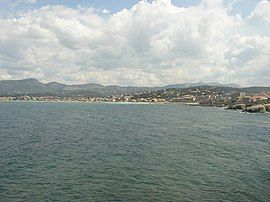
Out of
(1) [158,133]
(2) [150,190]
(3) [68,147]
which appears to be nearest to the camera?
(2) [150,190]

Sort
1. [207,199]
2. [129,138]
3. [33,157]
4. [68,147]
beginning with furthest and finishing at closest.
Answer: [129,138]
[68,147]
[33,157]
[207,199]

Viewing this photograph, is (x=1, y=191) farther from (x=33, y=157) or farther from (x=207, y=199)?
(x=207, y=199)

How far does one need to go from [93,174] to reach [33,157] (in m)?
15.0

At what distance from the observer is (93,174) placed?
46281 millimetres

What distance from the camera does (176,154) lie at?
2404 inches

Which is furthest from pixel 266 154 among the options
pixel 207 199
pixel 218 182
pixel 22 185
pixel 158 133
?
pixel 22 185

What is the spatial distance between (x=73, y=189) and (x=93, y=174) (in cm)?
681

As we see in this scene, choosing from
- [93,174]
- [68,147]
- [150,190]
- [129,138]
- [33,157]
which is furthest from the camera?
[129,138]

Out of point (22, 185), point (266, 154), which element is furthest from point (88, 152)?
point (266, 154)

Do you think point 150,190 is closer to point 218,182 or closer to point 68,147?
point 218,182

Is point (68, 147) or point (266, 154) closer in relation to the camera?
point (266, 154)

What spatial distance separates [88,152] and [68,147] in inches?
272

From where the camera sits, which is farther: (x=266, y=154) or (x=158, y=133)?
(x=158, y=133)

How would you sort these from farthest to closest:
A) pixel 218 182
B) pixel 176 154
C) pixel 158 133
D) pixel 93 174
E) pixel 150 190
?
1. pixel 158 133
2. pixel 176 154
3. pixel 93 174
4. pixel 218 182
5. pixel 150 190
